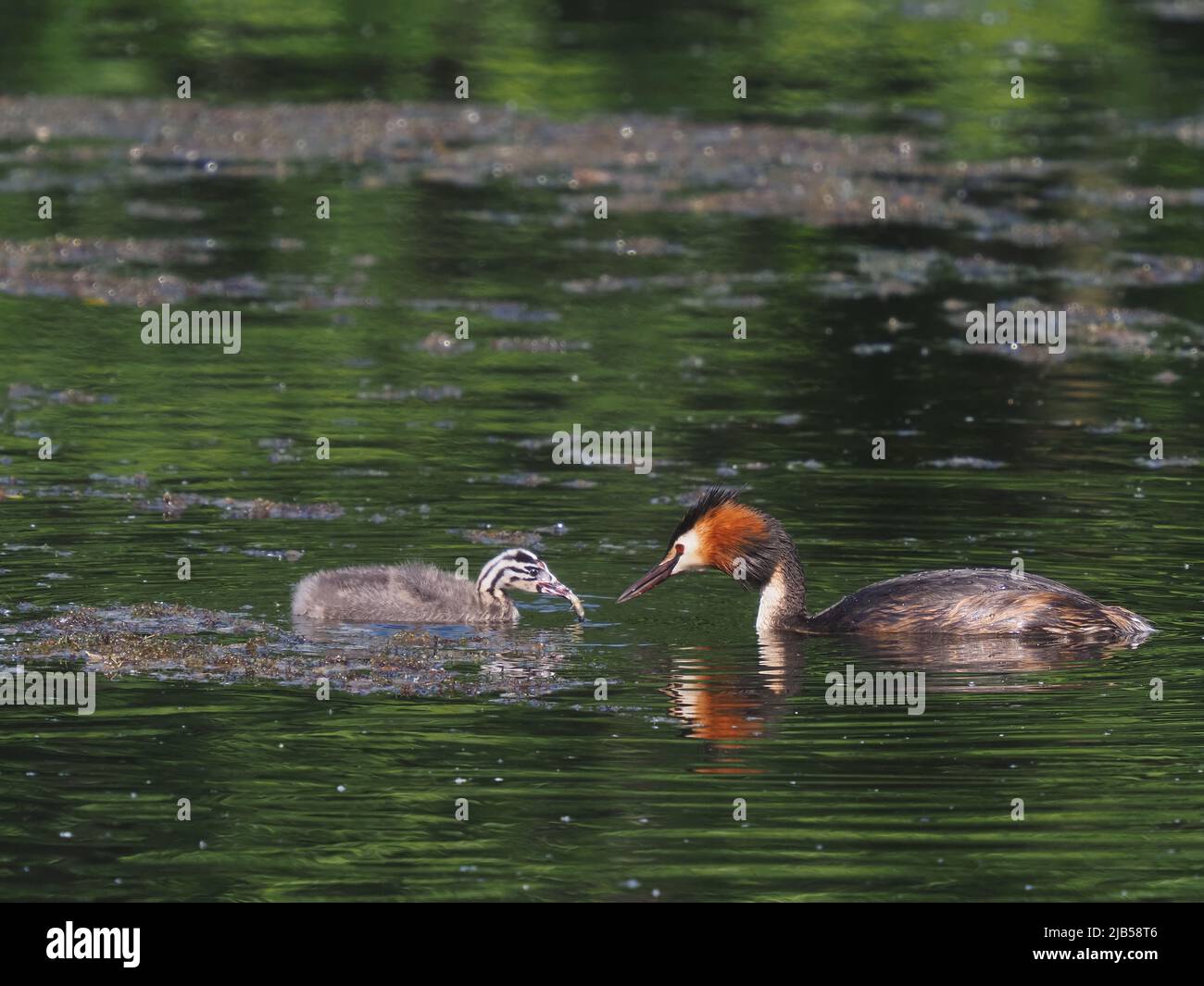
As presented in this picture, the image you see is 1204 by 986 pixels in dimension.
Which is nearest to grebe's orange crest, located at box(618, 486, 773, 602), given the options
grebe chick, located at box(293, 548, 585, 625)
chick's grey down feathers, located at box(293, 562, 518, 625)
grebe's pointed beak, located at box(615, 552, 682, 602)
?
grebe's pointed beak, located at box(615, 552, 682, 602)

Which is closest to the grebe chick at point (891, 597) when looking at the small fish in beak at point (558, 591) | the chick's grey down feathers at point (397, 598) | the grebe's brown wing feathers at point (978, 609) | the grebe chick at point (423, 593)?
the grebe's brown wing feathers at point (978, 609)

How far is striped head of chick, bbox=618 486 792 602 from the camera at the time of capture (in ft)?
43.4

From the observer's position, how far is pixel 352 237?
24516 mm

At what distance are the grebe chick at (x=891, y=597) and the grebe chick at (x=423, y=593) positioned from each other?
0.56 metres

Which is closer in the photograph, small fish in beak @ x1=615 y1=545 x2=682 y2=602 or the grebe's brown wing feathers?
the grebe's brown wing feathers

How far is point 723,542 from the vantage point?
13328 millimetres

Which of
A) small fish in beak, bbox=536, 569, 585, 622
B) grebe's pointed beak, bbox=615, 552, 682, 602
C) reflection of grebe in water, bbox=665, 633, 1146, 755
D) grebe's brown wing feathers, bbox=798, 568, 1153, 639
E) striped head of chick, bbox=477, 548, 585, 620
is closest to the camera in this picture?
reflection of grebe in water, bbox=665, 633, 1146, 755

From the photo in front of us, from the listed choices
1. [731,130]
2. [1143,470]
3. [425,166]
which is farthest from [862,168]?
[1143,470]

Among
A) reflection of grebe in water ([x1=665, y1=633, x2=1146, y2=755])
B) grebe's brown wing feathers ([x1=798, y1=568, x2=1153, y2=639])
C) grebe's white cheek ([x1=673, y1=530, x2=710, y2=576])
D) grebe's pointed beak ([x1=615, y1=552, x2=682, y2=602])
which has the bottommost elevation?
reflection of grebe in water ([x1=665, y1=633, x2=1146, y2=755])

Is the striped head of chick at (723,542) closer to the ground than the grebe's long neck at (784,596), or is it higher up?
higher up

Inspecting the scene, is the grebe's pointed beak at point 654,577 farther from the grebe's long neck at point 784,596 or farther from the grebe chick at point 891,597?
the grebe's long neck at point 784,596

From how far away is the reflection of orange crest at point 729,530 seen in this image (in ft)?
43.5

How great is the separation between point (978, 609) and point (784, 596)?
3.42 feet

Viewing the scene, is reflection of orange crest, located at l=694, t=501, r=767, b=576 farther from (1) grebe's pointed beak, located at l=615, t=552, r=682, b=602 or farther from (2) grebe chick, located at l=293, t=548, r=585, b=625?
(2) grebe chick, located at l=293, t=548, r=585, b=625
